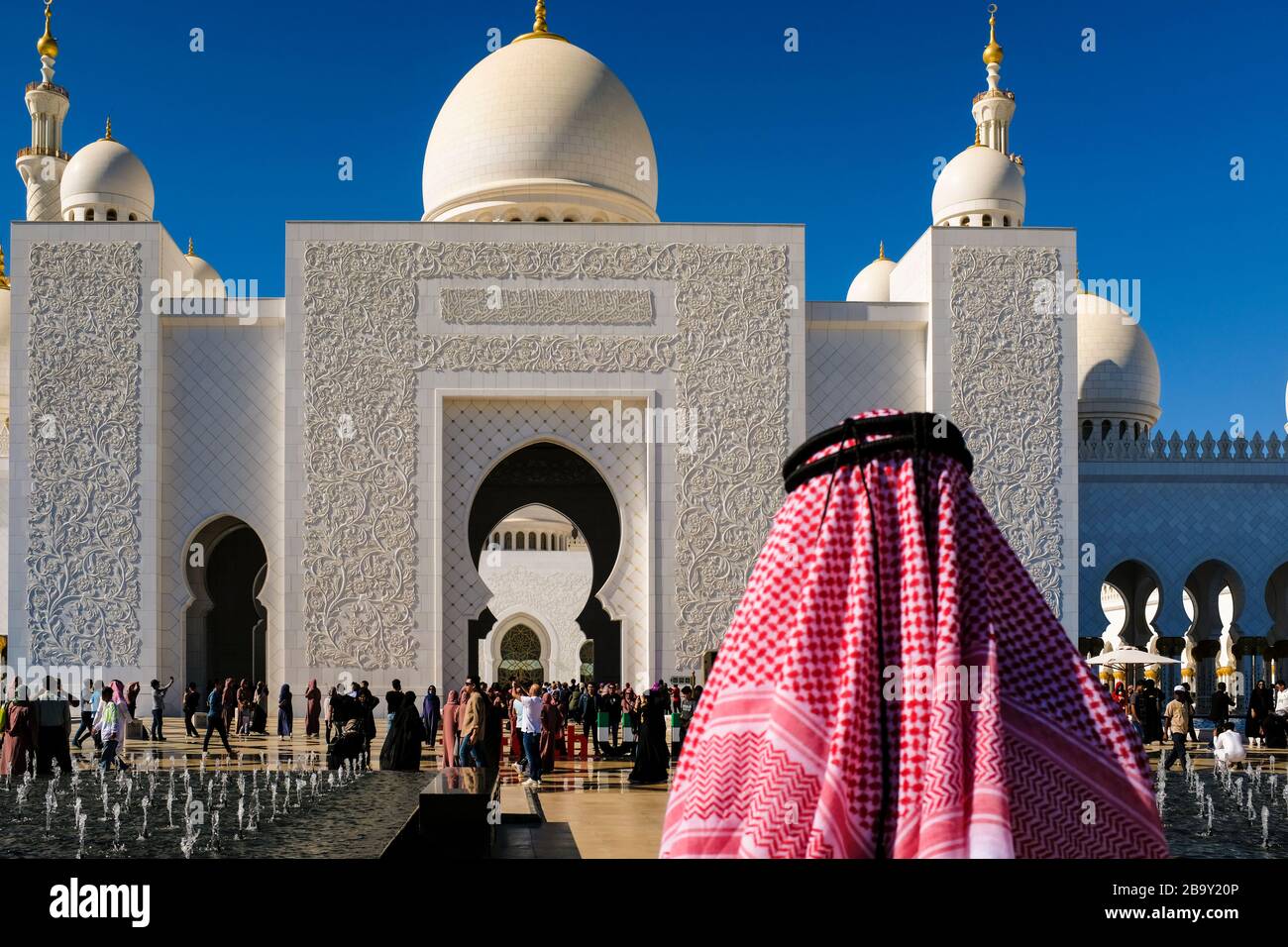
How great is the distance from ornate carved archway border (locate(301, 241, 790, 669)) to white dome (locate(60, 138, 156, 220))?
3.73m

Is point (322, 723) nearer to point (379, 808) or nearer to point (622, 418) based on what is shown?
point (622, 418)

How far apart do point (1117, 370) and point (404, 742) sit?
13731mm

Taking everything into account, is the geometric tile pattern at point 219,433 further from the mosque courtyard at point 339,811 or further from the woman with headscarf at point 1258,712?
the woman with headscarf at point 1258,712

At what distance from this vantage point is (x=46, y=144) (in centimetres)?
1802

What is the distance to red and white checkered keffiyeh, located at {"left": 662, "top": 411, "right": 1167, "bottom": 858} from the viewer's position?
49.9 inches

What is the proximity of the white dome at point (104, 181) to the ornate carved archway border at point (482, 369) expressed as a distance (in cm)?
373

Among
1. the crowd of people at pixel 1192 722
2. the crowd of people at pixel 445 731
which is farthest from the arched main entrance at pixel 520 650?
the crowd of people at pixel 445 731

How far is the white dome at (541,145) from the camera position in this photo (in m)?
15.5

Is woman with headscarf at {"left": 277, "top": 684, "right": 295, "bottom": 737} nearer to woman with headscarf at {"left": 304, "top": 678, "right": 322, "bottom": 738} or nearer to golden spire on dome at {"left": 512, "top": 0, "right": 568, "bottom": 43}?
woman with headscarf at {"left": 304, "top": 678, "right": 322, "bottom": 738}

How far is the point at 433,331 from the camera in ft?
44.0

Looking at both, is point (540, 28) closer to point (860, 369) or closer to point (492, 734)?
point (860, 369)

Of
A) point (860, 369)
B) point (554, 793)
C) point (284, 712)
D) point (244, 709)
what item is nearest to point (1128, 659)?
point (860, 369)

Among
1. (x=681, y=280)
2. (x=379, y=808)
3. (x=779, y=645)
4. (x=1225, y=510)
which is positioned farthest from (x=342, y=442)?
(x=779, y=645)

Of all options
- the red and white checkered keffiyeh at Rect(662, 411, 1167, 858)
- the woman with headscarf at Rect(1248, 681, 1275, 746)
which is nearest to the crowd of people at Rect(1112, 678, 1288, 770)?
the woman with headscarf at Rect(1248, 681, 1275, 746)
